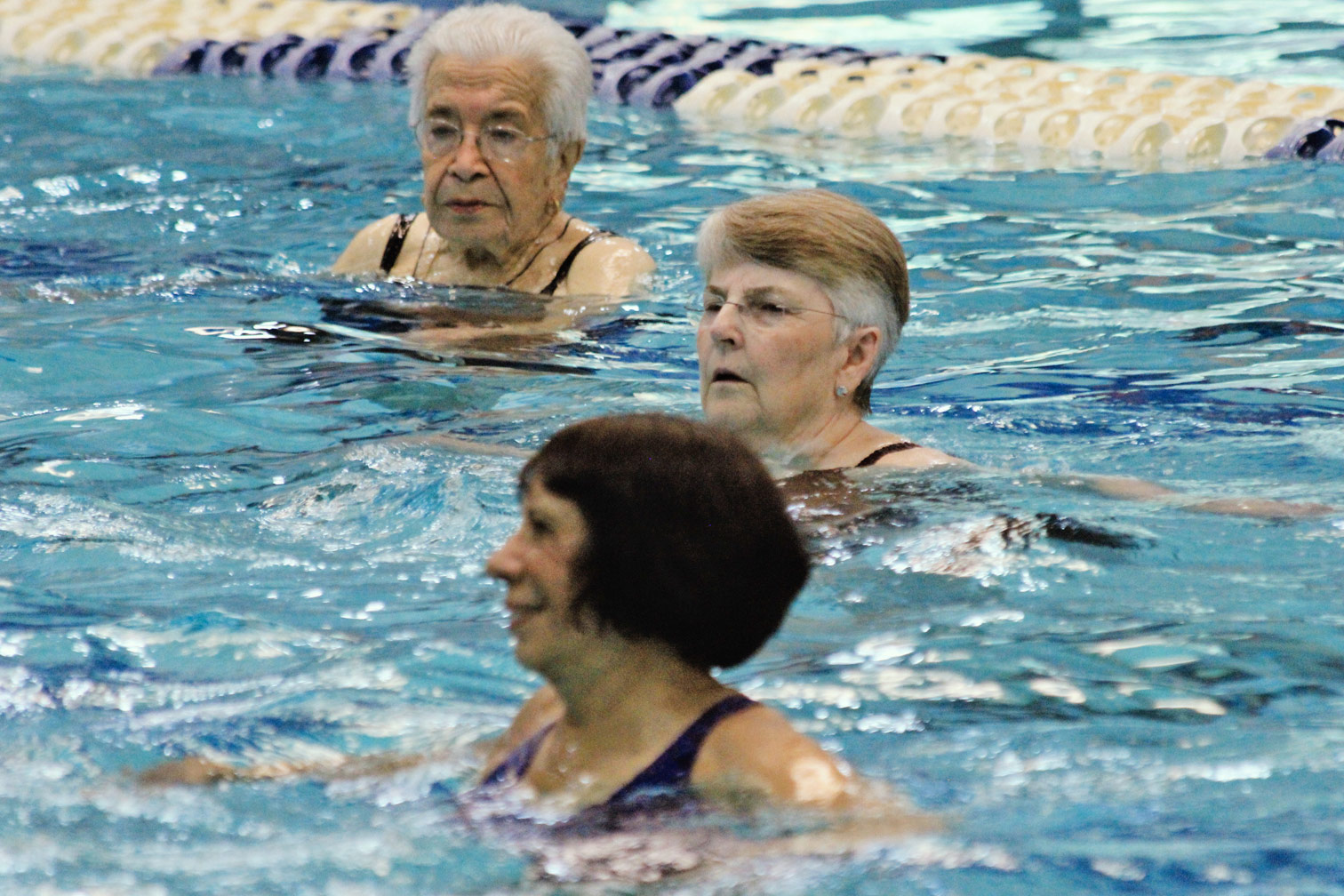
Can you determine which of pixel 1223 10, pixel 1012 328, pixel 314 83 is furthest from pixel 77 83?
pixel 1223 10

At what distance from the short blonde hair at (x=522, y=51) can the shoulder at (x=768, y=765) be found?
3699 millimetres

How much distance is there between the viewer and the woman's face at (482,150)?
575 cm

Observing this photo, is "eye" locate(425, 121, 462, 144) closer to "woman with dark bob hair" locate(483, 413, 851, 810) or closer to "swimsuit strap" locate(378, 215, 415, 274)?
"swimsuit strap" locate(378, 215, 415, 274)

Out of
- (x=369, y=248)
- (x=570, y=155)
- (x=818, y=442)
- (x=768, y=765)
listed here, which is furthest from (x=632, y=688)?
(x=369, y=248)

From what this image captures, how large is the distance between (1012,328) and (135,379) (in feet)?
9.92

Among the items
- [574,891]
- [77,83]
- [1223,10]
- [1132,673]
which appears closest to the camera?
[574,891]

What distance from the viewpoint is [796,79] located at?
11.0 metres

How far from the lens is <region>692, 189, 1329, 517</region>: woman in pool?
4035 millimetres

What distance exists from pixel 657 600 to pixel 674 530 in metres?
0.11

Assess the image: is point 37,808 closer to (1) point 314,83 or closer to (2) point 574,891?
(2) point 574,891

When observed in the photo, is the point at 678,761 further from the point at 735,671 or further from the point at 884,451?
the point at 884,451

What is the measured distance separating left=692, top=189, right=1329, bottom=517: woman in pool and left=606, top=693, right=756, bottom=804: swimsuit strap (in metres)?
1.65

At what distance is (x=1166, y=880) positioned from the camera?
2.37m

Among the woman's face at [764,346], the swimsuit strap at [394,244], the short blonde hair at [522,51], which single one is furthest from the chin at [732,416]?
the swimsuit strap at [394,244]
